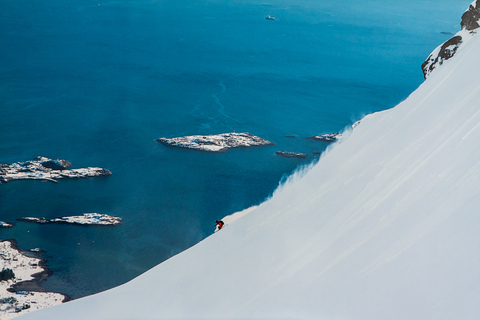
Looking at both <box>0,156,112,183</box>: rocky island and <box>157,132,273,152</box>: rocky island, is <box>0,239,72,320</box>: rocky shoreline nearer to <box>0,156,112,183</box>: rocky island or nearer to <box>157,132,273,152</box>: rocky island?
<box>0,156,112,183</box>: rocky island

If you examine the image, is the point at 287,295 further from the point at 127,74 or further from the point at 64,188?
the point at 127,74

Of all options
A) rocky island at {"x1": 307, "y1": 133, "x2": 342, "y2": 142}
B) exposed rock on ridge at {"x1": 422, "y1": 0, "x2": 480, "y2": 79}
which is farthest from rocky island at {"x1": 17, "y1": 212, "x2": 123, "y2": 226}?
rocky island at {"x1": 307, "y1": 133, "x2": 342, "y2": 142}

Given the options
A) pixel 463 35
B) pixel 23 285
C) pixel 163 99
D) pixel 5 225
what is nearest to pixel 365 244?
pixel 463 35

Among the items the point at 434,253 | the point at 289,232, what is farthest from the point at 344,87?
the point at 434,253

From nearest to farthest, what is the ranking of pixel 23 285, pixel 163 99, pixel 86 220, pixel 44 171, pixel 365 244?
pixel 365 244, pixel 23 285, pixel 86 220, pixel 44 171, pixel 163 99

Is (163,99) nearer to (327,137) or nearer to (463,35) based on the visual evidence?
(327,137)
